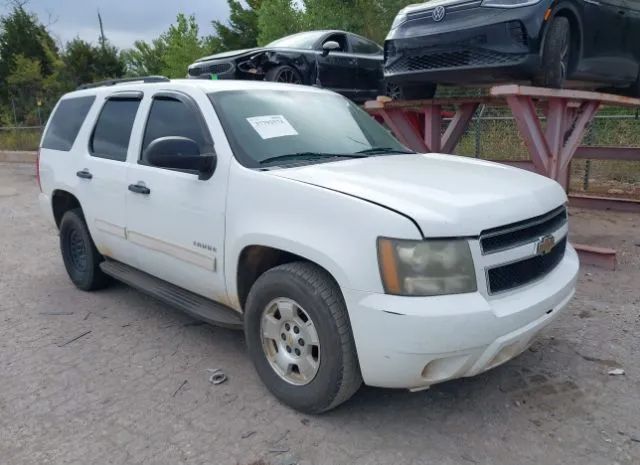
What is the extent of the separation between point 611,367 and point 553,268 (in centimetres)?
93

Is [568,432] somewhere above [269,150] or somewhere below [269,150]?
below

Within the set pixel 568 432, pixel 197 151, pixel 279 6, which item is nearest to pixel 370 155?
pixel 197 151

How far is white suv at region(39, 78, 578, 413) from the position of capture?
2553 millimetres

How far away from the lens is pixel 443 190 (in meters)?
2.83

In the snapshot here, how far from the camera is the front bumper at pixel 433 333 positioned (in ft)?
8.19

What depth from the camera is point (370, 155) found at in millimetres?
3750

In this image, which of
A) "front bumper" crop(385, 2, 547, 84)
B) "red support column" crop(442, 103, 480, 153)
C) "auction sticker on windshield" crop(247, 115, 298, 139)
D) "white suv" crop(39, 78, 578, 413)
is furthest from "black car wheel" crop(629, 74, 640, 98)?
"auction sticker on windshield" crop(247, 115, 298, 139)

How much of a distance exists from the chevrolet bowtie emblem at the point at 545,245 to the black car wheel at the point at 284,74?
6.25m

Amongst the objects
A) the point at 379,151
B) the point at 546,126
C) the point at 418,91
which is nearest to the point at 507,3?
the point at 546,126

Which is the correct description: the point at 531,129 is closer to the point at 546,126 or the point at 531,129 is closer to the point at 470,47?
the point at 546,126

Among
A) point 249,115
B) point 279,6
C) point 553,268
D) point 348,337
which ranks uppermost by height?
point 279,6

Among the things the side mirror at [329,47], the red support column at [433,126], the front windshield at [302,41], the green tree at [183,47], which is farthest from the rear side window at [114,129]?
the green tree at [183,47]

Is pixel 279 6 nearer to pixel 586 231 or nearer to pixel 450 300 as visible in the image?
pixel 586 231

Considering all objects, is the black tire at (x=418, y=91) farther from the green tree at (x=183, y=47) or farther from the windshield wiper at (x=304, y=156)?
the green tree at (x=183, y=47)
